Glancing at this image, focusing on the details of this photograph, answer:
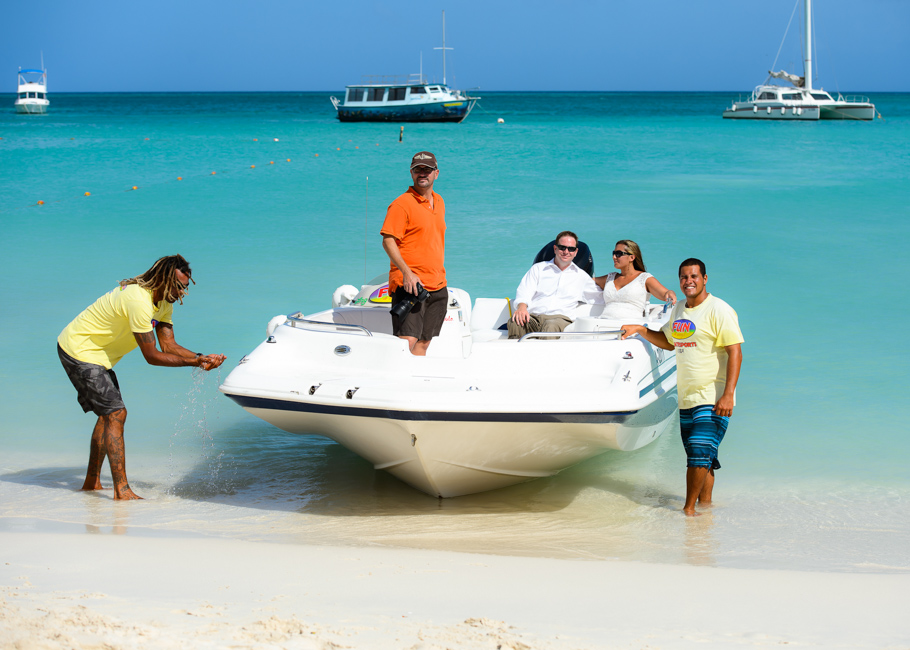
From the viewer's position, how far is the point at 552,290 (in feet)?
19.3

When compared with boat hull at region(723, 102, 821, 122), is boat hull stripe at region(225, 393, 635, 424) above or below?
below

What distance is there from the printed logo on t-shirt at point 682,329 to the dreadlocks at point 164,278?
7.97ft

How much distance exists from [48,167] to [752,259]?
893 inches

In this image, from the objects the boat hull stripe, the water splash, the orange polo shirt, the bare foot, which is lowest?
the water splash

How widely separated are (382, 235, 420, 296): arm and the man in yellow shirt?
4.44ft

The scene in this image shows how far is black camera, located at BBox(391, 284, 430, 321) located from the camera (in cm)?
489

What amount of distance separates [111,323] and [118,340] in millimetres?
118

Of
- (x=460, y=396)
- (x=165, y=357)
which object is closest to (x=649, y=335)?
(x=460, y=396)

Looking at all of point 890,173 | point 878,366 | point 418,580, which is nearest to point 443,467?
point 418,580

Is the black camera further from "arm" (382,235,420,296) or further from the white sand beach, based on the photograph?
the white sand beach

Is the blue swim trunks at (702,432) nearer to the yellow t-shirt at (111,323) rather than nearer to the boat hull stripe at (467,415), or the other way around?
the boat hull stripe at (467,415)

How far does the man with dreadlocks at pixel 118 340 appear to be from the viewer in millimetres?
4480

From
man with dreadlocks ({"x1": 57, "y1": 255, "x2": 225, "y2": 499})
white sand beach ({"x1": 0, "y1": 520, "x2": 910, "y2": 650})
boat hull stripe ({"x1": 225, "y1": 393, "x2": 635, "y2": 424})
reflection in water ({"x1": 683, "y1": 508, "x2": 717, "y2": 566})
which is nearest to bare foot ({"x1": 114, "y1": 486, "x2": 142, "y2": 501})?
man with dreadlocks ({"x1": 57, "y1": 255, "x2": 225, "y2": 499})

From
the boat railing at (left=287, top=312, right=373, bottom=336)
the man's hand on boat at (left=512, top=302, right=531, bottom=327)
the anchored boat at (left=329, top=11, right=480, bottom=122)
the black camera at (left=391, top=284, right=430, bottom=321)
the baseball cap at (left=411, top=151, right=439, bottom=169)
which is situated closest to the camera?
the baseball cap at (left=411, top=151, right=439, bottom=169)
